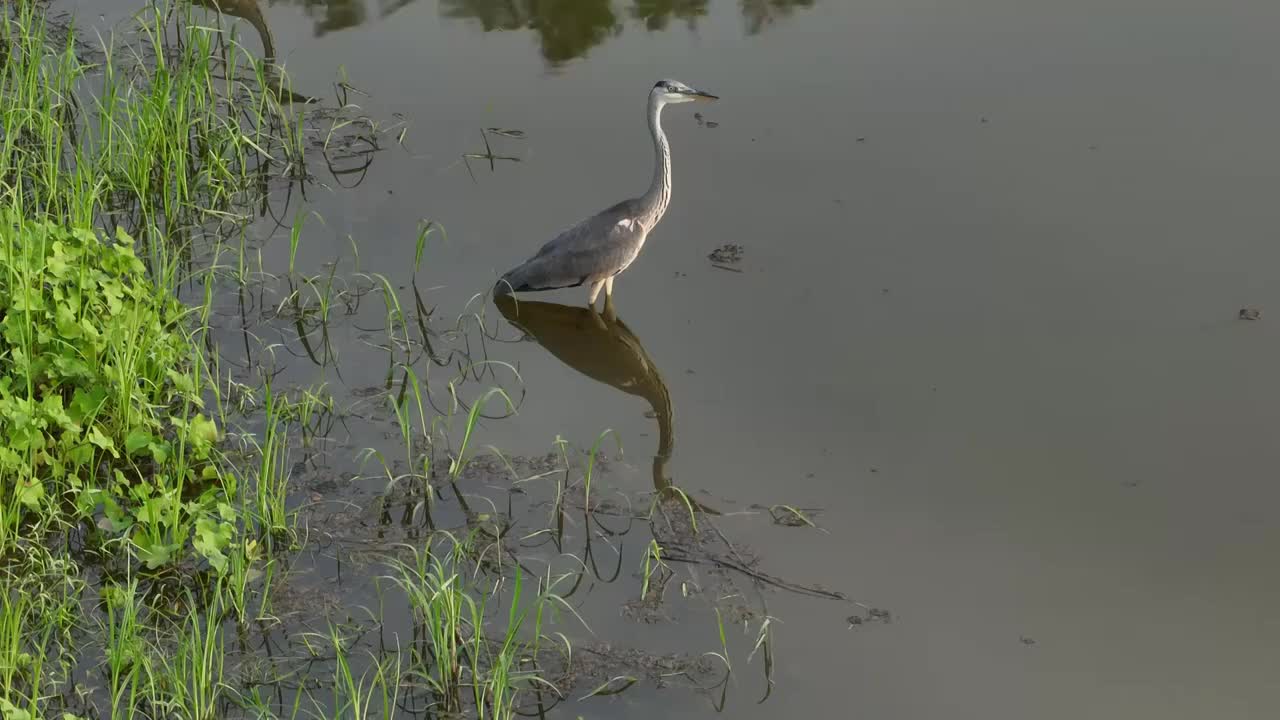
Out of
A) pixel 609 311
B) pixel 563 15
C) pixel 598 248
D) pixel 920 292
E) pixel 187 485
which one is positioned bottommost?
pixel 187 485

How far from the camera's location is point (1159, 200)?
6.70 metres

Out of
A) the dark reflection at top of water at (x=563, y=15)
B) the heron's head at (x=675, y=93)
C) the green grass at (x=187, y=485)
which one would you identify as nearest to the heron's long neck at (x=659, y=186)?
the heron's head at (x=675, y=93)

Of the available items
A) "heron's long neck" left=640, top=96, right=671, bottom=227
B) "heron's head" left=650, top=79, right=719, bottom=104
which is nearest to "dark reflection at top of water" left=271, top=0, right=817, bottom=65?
"heron's head" left=650, top=79, right=719, bottom=104

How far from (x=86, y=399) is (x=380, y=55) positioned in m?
3.93

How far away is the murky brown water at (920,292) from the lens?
4.58 m

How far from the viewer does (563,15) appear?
28.8 feet

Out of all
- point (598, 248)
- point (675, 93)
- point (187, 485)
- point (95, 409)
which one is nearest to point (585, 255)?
point (598, 248)

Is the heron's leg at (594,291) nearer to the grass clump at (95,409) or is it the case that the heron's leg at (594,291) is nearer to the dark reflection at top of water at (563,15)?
the grass clump at (95,409)

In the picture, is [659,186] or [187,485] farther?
[659,186]

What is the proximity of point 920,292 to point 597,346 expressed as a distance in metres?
1.43

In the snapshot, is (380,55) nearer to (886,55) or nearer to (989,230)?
(886,55)

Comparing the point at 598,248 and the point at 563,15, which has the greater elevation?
the point at 563,15

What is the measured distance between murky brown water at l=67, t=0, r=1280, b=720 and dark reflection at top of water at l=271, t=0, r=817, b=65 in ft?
0.08

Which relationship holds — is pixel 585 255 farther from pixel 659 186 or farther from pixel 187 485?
pixel 187 485
